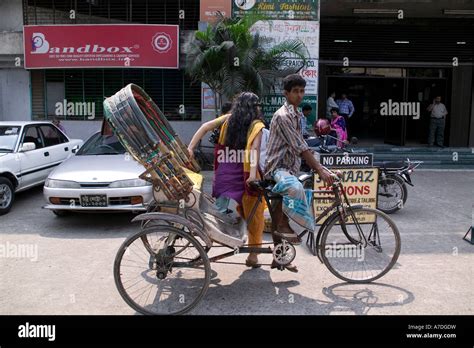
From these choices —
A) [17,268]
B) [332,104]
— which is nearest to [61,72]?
[332,104]

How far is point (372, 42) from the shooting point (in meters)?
13.8

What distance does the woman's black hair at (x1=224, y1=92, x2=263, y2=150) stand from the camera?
4172 mm

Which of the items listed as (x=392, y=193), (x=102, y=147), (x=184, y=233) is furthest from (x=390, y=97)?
(x=184, y=233)

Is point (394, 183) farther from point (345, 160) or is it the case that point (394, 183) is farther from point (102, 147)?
point (102, 147)

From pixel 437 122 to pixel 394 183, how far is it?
309 inches

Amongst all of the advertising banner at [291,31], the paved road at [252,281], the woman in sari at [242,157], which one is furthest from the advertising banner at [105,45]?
the woman in sari at [242,157]

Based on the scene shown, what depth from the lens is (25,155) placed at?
7473mm

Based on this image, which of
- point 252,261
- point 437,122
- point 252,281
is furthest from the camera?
point 437,122

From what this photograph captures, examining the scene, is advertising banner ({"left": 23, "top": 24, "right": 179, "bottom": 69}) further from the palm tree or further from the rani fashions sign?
the palm tree

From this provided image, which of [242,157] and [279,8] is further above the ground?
[279,8]

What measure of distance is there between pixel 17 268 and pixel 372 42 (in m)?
12.4

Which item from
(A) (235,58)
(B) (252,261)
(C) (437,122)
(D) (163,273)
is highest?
(A) (235,58)
